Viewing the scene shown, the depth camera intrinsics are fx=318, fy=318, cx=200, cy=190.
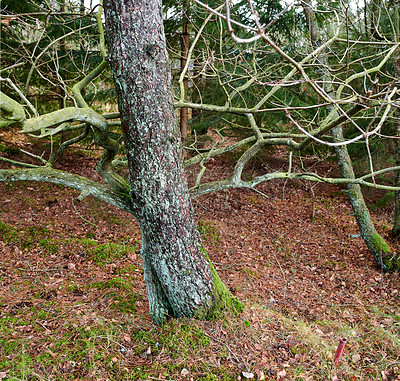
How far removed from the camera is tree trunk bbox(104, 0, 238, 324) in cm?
276

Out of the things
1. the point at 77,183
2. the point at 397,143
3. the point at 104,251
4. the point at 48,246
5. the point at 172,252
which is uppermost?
the point at 397,143

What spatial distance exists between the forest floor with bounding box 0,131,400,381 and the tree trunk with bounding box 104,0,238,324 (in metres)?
0.44

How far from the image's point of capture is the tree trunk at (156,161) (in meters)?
2.76

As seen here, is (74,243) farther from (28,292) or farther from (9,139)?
(9,139)

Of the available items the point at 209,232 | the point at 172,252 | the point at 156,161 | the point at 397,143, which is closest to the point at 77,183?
the point at 156,161

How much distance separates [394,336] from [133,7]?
4621mm

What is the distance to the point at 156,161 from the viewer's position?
295 cm

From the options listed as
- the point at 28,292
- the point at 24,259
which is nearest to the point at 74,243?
the point at 24,259

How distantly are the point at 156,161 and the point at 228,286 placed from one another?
290 cm

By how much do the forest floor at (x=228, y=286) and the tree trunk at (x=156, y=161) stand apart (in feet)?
1.45

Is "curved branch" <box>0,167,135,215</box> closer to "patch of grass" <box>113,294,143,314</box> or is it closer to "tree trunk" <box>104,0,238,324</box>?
"tree trunk" <box>104,0,238,324</box>

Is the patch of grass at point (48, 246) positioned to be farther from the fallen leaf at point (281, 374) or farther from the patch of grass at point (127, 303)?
the fallen leaf at point (281, 374)

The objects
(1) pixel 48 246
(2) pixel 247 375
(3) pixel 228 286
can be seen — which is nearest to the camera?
(2) pixel 247 375

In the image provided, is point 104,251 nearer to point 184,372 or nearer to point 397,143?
point 184,372
